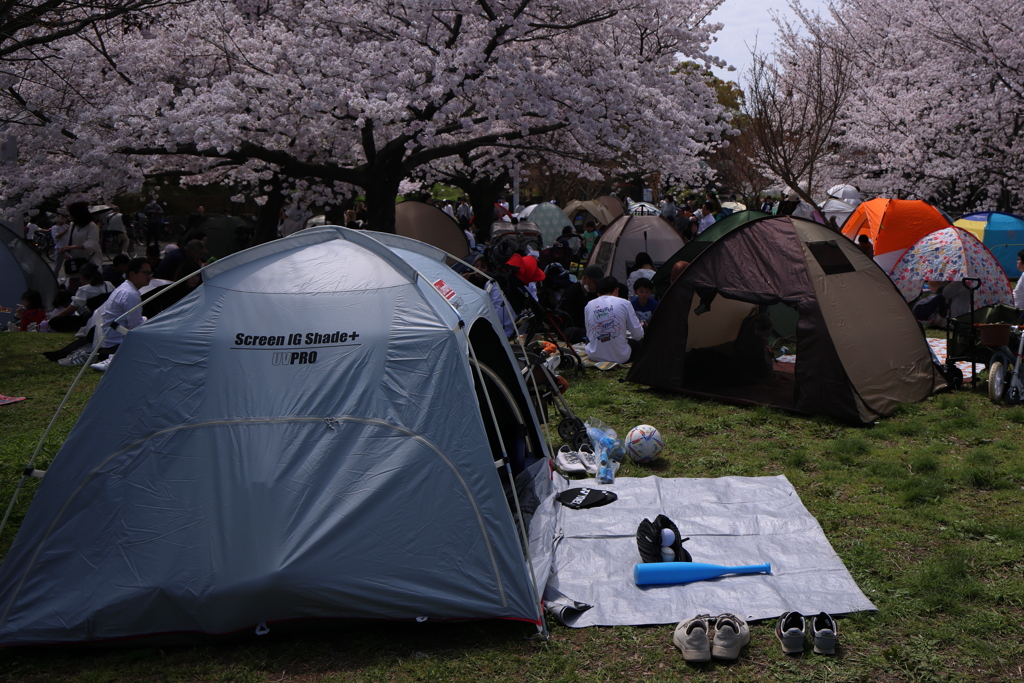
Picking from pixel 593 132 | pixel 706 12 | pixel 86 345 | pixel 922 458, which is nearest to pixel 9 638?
pixel 922 458

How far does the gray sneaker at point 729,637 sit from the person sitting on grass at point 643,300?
6.59 m

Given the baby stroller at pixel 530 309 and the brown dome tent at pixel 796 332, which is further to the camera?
the baby stroller at pixel 530 309

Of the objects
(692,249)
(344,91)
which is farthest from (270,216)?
(692,249)

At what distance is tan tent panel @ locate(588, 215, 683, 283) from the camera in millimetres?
14492

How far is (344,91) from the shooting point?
12.5m

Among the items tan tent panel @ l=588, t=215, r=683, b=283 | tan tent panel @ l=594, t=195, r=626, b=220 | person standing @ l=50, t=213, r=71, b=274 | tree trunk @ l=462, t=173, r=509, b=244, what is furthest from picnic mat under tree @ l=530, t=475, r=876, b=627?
tan tent panel @ l=594, t=195, r=626, b=220

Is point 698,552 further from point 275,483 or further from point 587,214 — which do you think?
point 587,214

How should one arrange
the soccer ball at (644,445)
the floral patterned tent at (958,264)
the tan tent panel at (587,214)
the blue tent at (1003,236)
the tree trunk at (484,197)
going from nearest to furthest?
the soccer ball at (644,445), the floral patterned tent at (958,264), the blue tent at (1003,236), the tree trunk at (484,197), the tan tent panel at (587,214)

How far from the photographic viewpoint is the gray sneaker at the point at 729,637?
12.1 ft

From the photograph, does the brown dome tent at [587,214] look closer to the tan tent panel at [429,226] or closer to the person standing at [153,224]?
the tan tent panel at [429,226]

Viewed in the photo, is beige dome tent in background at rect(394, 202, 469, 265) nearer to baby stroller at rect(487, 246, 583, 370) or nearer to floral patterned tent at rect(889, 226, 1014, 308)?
baby stroller at rect(487, 246, 583, 370)

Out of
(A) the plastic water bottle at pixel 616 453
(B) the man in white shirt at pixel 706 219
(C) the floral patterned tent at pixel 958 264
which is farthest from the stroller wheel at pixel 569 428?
(B) the man in white shirt at pixel 706 219

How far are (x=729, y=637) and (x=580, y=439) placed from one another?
9.72 ft

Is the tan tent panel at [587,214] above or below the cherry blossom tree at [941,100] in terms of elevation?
below
